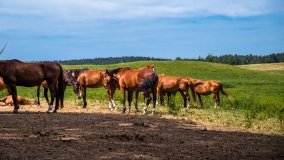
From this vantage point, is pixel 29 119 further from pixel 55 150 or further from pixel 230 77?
pixel 230 77

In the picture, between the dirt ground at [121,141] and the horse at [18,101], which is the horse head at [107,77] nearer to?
the horse at [18,101]

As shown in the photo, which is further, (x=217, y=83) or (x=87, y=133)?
(x=217, y=83)

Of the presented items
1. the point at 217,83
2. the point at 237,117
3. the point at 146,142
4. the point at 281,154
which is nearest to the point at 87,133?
the point at 146,142

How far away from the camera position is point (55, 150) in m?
9.99

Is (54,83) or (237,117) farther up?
A: (54,83)

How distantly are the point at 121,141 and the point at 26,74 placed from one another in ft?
26.5

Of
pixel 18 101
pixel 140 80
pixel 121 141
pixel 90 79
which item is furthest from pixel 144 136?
pixel 18 101

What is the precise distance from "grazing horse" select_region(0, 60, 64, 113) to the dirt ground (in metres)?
2.42

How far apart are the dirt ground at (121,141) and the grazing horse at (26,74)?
2421 millimetres

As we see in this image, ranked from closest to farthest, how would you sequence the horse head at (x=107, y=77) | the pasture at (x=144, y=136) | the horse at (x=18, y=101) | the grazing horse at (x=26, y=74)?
the pasture at (x=144, y=136)
the grazing horse at (x=26, y=74)
the horse head at (x=107, y=77)
the horse at (x=18, y=101)

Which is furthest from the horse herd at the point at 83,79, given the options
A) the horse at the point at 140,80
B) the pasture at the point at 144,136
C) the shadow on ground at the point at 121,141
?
the shadow on ground at the point at 121,141

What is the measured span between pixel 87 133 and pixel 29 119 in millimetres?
3667

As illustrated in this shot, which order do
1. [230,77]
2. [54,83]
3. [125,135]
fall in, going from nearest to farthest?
[125,135], [54,83], [230,77]

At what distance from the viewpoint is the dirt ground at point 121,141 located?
986 cm
